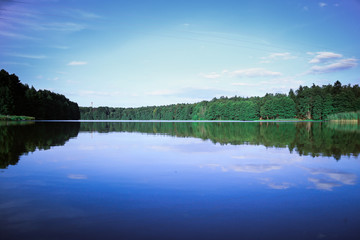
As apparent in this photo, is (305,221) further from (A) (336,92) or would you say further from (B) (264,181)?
(A) (336,92)

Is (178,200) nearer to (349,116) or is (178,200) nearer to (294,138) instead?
(294,138)

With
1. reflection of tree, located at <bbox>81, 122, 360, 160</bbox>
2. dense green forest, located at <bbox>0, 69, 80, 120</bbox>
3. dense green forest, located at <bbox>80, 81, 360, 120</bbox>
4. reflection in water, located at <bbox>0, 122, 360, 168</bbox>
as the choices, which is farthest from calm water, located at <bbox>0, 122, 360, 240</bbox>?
dense green forest, located at <bbox>80, 81, 360, 120</bbox>

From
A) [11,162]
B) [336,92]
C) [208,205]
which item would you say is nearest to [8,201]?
[208,205]

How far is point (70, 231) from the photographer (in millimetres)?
4691

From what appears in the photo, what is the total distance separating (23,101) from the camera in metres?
96.6

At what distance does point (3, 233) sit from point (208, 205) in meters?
3.88

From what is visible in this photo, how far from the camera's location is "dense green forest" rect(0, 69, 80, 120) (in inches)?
3329

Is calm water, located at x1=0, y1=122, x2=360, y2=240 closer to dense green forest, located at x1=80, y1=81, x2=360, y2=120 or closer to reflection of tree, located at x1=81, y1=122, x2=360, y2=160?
reflection of tree, located at x1=81, y1=122, x2=360, y2=160

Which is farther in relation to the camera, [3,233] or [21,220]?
[21,220]

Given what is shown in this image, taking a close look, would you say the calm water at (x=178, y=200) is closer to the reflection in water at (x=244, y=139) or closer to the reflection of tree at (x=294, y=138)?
the reflection in water at (x=244, y=139)

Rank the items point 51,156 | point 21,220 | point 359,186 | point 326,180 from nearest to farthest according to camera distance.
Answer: point 21,220 < point 359,186 < point 326,180 < point 51,156

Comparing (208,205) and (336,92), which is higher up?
(336,92)

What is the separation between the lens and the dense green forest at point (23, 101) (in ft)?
277

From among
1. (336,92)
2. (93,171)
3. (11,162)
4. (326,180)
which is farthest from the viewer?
(336,92)
